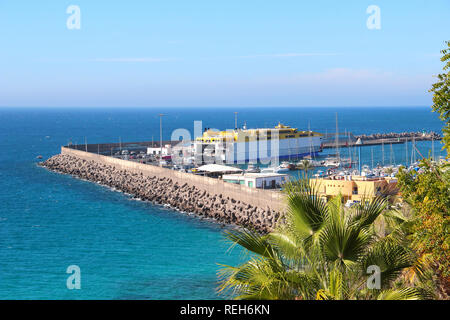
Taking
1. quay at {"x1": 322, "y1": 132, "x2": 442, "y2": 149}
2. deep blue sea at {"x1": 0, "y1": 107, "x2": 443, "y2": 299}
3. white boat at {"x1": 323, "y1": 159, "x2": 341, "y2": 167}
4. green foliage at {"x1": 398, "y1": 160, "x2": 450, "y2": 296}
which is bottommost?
deep blue sea at {"x1": 0, "y1": 107, "x2": 443, "y2": 299}

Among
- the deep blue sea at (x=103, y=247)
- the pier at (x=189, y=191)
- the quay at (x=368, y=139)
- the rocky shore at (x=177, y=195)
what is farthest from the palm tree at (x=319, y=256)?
the quay at (x=368, y=139)

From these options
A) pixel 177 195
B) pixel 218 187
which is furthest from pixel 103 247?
pixel 177 195

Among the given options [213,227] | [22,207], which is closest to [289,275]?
[213,227]

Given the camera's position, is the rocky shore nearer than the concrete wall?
Yes

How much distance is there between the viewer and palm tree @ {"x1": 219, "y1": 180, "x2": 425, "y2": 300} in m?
5.45

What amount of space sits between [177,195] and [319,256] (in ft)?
114

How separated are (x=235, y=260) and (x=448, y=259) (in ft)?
59.9

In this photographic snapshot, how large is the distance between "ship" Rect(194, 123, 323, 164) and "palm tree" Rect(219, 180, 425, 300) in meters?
57.8

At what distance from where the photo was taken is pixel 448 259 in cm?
739

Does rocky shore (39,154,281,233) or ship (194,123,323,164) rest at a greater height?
ship (194,123,323,164)

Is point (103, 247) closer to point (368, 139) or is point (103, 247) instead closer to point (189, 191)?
point (189, 191)

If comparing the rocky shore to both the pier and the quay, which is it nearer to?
the pier

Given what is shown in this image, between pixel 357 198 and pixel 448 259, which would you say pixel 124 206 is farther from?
pixel 448 259

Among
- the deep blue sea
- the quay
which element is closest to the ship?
the quay
